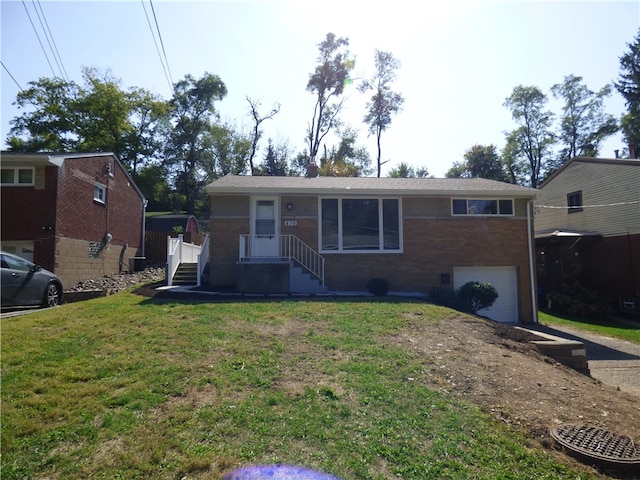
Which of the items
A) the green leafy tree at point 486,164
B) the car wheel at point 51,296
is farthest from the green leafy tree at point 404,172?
the car wheel at point 51,296

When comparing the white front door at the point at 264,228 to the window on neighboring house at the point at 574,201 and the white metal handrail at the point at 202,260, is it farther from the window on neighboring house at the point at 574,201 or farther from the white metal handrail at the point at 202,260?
the window on neighboring house at the point at 574,201

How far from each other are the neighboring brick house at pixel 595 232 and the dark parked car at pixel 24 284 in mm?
18517

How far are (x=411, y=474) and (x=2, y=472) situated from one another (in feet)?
10.8

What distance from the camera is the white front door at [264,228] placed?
12930mm

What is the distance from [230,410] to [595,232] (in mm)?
19339

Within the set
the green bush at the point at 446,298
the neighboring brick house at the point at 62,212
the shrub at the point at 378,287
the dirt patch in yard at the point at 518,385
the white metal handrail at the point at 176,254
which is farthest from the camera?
the neighboring brick house at the point at 62,212

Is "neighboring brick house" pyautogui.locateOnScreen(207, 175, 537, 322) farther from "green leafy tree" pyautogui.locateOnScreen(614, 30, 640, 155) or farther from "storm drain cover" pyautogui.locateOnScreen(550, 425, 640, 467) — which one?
"green leafy tree" pyautogui.locateOnScreen(614, 30, 640, 155)

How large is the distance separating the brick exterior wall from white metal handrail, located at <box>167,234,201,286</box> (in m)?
1.44

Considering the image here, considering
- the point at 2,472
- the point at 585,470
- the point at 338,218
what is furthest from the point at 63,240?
the point at 585,470

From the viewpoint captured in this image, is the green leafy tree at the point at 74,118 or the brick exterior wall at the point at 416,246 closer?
the brick exterior wall at the point at 416,246

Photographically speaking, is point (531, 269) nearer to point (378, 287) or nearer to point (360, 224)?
point (378, 287)

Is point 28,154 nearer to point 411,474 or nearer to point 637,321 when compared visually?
point 411,474

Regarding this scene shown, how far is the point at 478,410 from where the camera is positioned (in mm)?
4383

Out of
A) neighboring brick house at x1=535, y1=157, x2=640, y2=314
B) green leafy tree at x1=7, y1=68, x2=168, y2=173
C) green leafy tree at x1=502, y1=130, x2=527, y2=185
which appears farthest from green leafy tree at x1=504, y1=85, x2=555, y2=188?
green leafy tree at x1=7, y1=68, x2=168, y2=173
